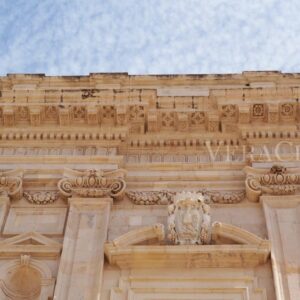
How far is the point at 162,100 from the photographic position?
49.9 ft

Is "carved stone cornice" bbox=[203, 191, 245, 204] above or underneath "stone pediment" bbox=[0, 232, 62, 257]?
above

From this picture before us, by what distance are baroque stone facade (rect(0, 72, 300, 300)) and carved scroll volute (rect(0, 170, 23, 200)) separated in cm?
2

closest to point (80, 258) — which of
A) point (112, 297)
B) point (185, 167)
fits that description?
point (112, 297)

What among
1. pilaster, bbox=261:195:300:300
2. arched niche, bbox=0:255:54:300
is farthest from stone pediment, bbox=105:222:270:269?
arched niche, bbox=0:255:54:300

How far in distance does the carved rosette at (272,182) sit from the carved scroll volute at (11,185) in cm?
419

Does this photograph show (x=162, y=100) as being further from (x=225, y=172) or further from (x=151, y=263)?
(x=151, y=263)

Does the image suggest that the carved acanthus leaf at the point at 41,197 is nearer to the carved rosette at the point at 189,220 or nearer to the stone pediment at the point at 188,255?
the stone pediment at the point at 188,255

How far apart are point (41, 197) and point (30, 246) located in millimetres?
1282

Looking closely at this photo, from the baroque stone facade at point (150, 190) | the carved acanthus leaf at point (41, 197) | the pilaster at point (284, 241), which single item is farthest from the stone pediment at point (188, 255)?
the carved acanthus leaf at point (41, 197)

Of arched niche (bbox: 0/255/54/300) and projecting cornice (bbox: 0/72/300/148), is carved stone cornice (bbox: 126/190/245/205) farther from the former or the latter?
arched niche (bbox: 0/255/54/300)

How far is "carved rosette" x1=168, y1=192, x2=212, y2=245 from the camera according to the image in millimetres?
12742

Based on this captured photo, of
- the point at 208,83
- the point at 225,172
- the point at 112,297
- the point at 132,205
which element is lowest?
the point at 112,297

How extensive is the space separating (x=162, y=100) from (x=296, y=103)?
267 cm

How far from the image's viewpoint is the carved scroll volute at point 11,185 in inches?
546
